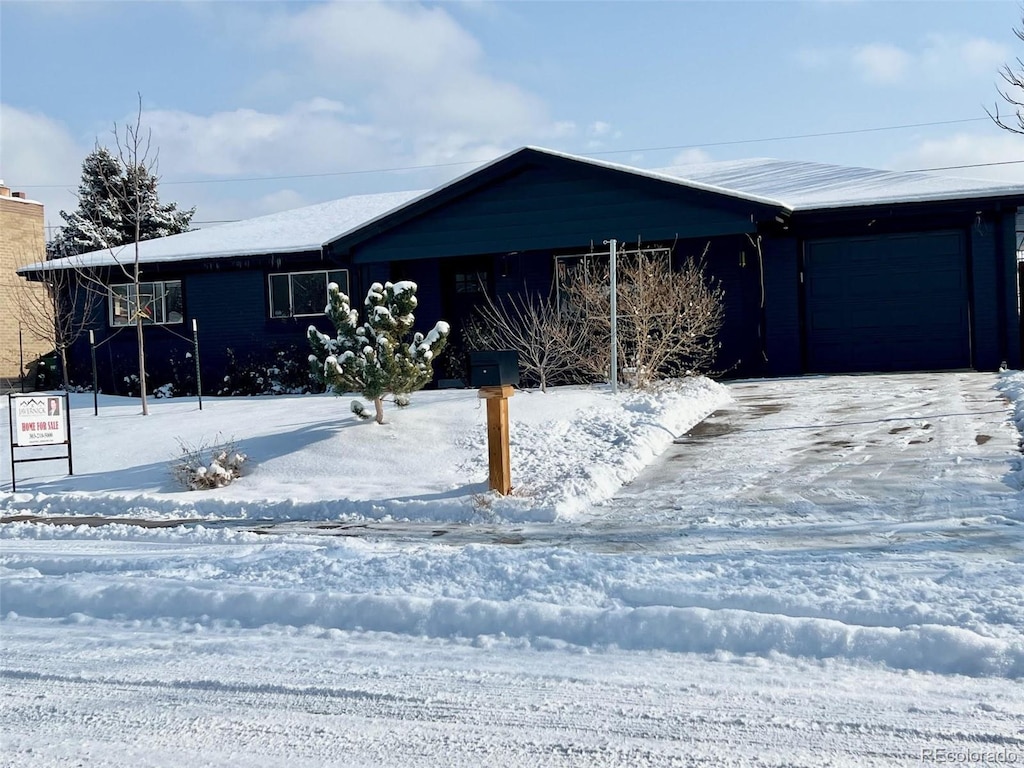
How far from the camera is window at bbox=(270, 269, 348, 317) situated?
21078mm

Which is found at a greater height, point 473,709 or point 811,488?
point 811,488

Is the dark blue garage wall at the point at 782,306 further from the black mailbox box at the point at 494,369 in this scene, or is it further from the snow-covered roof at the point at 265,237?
the black mailbox box at the point at 494,369

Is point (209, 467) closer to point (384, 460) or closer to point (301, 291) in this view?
point (384, 460)

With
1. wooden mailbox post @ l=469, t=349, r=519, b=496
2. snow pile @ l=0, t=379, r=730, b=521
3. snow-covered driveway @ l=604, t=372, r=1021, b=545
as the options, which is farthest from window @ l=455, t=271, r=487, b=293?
wooden mailbox post @ l=469, t=349, r=519, b=496

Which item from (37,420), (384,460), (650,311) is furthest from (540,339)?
(37,420)

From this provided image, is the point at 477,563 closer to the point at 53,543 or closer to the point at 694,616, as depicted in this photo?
the point at 694,616

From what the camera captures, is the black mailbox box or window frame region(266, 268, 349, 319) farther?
window frame region(266, 268, 349, 319)

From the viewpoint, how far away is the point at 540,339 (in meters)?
15.7

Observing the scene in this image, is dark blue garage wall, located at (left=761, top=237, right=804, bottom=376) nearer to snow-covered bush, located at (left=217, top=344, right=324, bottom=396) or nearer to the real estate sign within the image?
snow-covered bush, located at (left=217, top=344, right=324, bottom=396)

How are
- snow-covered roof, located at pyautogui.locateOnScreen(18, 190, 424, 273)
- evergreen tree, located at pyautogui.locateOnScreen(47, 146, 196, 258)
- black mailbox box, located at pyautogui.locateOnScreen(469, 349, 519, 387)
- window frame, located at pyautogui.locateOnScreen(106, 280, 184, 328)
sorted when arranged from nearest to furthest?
black mailbox box, located at pyautogui.locateOnScreen(469, 349, 519, 387), snow-covered roof, located at pyautogui.locateOnScreen(18, 190, 424, 273), window frame, located at pyautogui.locateOnScreen(106, 280, 184, 328), evergreen tree, located at pyautogui.locateOnScreen(47, 146, 196, 258)

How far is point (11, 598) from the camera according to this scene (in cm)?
624

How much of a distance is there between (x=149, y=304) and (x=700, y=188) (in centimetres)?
1328

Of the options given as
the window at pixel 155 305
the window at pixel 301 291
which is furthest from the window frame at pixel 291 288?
the window at pixel 155 305

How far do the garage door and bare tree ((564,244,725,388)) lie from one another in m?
1.97
